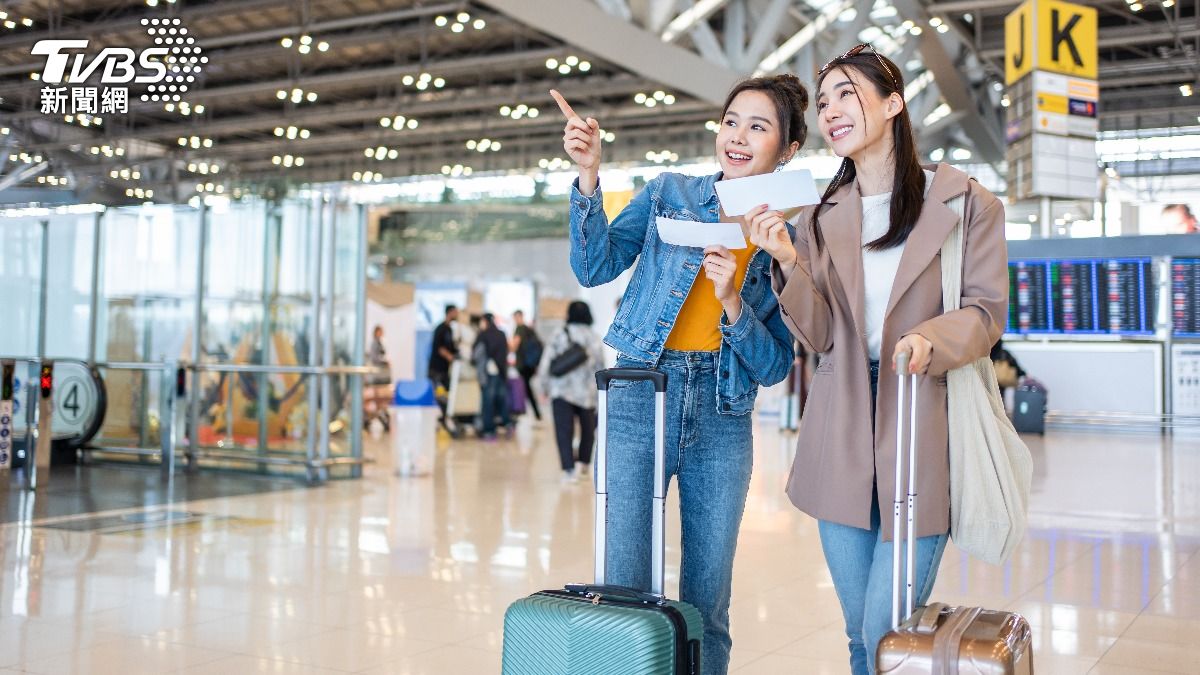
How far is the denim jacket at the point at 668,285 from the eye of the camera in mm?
2393

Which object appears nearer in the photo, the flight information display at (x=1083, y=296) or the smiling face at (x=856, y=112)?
the smiling face at (x=856, y=112)

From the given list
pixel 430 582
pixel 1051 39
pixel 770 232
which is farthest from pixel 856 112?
pixel 1051 39

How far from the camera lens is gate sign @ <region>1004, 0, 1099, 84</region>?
13766mm

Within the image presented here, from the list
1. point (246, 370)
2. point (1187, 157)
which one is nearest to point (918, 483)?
point (246, 370)

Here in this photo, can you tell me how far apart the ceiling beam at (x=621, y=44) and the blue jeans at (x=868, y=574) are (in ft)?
36.3

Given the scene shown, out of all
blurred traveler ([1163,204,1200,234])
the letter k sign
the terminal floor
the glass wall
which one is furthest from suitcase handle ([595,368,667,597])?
blurred traveler ([1163,204,1200,234])

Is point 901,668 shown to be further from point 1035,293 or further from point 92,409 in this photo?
point 1035,293

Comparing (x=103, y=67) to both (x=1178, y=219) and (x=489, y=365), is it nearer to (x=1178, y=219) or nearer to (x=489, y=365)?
(x=489, y=365)

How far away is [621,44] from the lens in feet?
47.3

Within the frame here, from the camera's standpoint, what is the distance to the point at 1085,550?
243 inches

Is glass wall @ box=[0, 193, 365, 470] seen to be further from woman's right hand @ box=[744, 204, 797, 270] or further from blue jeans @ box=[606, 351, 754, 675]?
woman's right hand @ box=[744, 204, 797, 270]

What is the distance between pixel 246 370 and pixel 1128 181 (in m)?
26.3

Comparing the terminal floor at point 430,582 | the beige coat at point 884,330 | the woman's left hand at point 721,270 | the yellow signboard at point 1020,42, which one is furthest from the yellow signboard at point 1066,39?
the woman's left hand at point 721,270

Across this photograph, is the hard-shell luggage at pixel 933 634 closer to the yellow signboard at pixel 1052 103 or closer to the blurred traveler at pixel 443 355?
the yellow signboard at pixel 1052 103
